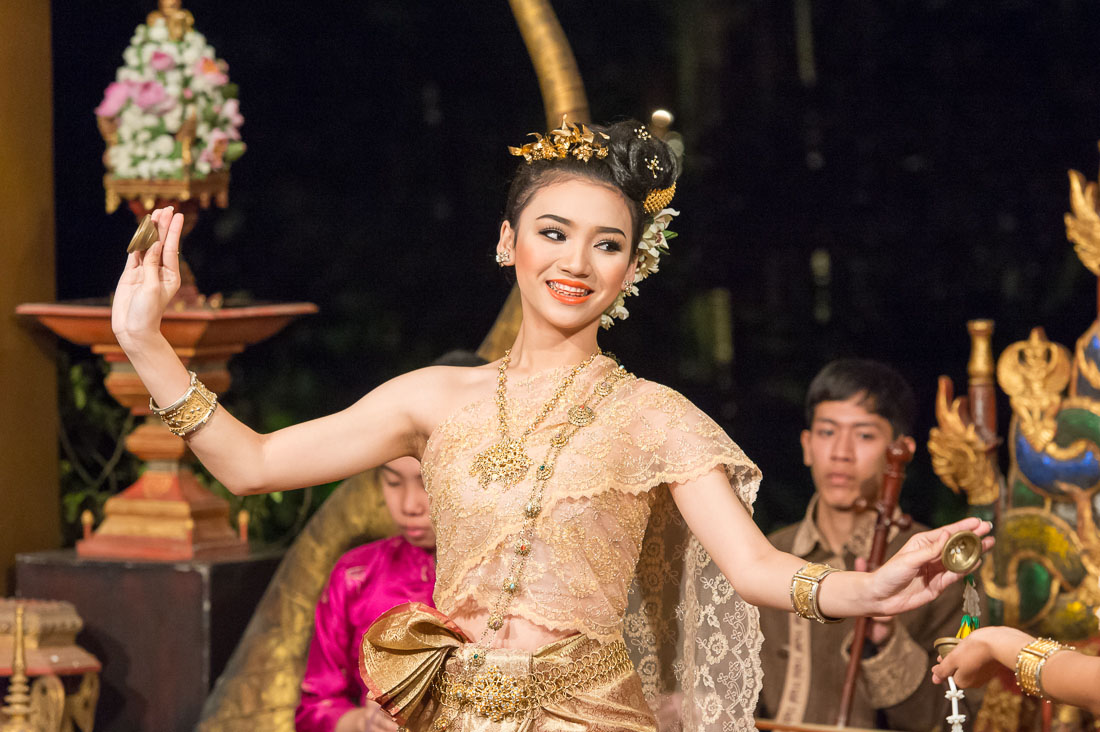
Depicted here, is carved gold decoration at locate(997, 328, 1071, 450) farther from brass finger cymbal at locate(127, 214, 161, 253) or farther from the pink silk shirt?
brass finger cymbal at locate(127, 214, 161, 253)

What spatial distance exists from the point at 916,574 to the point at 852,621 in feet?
6.68

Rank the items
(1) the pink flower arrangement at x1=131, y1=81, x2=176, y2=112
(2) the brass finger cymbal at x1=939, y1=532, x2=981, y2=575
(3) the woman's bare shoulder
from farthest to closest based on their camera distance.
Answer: (1) the pink flower arrangement at x1=131, y1=81, x2=176, y2=112, (3) the woman's bare shoulder, (2) the brass finger cymbal at x1=939, y1=532, x2=981, y2=575

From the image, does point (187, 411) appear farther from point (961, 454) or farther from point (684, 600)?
point (961, 454)

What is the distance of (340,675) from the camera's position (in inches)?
162

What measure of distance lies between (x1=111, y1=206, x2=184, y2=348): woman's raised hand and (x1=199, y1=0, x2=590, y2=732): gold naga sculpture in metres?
1.86

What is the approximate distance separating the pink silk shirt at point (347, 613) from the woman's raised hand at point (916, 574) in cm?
181

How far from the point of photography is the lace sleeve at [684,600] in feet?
9.13

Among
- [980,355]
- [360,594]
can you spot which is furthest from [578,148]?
[980,355]

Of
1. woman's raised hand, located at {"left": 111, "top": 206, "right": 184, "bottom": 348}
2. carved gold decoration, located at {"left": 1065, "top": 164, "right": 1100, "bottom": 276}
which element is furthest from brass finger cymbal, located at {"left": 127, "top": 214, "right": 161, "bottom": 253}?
carved gold decoration, located at {"left": 1065, "top": 164, "right": 1100, "bottom": 276}

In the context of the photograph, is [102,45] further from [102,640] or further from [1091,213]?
[1091,213]

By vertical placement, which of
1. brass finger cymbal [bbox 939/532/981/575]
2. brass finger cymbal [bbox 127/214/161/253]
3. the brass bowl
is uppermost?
brass finger cymbal [bbox 127/214/161/253]

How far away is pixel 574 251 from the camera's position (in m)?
2.82

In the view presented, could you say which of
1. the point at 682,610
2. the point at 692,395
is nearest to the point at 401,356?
the point at 692,395

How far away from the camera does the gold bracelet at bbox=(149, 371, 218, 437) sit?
2.72 metres
